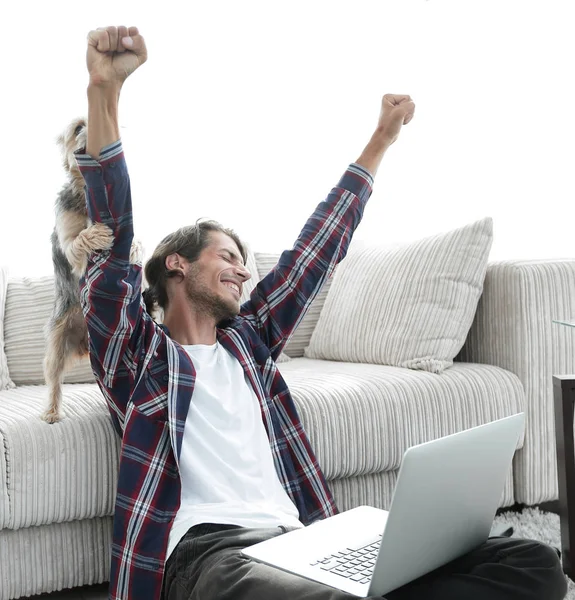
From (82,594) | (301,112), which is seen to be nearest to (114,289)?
(82,594)

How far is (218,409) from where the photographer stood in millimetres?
1532

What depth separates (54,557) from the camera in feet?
5.69

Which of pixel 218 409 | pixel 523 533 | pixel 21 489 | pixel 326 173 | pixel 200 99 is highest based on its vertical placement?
pixel 200 99

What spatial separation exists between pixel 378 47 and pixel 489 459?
2980mm

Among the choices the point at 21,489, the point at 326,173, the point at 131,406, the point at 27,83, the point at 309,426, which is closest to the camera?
the point at 131,406

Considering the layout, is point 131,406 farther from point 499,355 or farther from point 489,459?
point 499,355

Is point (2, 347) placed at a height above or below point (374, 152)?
below

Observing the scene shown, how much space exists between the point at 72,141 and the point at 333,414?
0.94 m

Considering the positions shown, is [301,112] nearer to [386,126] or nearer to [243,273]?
[386,126]

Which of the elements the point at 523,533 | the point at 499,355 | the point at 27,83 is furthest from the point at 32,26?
the point at 523,533

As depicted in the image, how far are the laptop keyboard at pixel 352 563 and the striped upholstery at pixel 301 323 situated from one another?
5.19ft

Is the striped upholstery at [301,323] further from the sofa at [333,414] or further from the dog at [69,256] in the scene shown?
the dog at [69,256]

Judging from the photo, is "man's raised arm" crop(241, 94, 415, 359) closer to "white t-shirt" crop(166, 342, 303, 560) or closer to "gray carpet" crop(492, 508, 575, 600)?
"white t-shirt" crop(166, 342, 303, 560)

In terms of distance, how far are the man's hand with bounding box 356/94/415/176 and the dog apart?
2.05 ft
